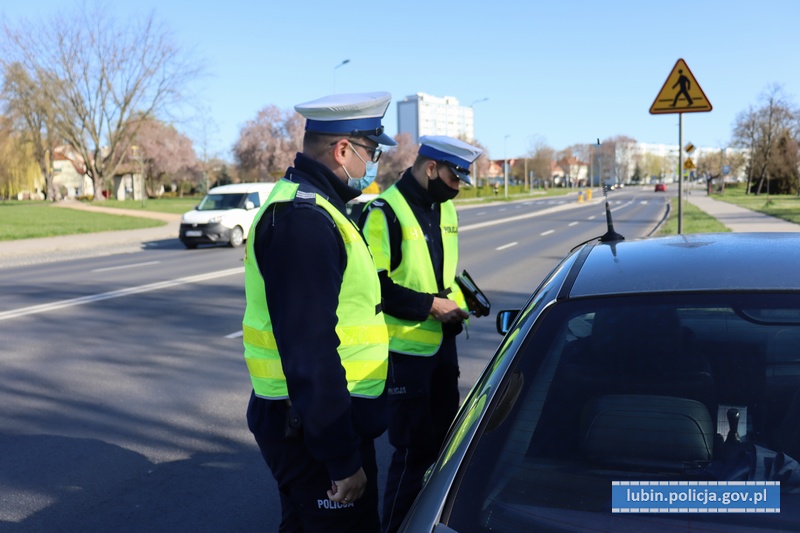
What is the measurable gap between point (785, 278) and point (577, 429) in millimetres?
736

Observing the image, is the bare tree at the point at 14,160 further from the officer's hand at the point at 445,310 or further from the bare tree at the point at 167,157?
the officer's hand at the point at 445,310

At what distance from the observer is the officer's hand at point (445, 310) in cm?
349

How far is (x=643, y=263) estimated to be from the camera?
2459mm

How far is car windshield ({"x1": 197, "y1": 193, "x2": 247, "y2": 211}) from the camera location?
2237 cm

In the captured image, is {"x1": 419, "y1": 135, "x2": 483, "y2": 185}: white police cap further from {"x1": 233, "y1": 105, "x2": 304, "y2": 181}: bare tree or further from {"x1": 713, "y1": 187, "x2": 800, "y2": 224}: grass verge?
{"x1": 233, "y1": 105, "x2": 304, "y2": 181}: bare tree

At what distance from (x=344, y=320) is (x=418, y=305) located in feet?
3.82

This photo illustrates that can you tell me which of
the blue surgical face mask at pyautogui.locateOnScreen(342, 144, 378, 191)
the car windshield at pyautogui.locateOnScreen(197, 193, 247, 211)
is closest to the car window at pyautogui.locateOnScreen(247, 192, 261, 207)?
the car windshield at pyautogui.locateOnScreen(197, 193, 247, 211)

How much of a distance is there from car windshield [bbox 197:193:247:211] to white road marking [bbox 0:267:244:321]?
311 inches

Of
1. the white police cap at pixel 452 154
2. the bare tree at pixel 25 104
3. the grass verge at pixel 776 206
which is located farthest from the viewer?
the bare tree at pixel 25 104

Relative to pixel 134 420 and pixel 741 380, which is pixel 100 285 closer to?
pixel 134 420

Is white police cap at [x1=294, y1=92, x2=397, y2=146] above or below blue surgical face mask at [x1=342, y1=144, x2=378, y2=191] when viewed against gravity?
above

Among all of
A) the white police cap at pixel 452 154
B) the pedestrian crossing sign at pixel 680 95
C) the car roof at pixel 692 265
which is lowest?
the car roof at pixel 692 265

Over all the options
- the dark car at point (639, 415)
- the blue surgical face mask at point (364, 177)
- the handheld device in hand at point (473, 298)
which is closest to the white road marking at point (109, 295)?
the handheld device in hand at point (473, 298)

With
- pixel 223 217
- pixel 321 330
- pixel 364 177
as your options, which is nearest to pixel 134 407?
pixel 364 177
